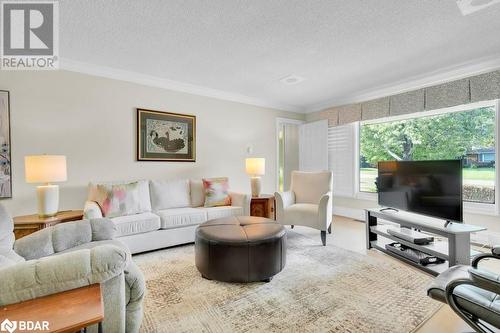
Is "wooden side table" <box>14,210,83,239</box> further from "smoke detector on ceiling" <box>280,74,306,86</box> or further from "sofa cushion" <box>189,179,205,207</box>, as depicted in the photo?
"smoke detector on ceiling" <box>280,74,306,86</box>

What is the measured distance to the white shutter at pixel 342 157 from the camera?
15.0 ft

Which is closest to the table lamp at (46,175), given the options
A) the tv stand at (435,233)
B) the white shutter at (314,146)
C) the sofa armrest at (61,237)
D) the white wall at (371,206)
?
the sofa armrest at (61,237)

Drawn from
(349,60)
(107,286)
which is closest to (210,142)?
(349,60)

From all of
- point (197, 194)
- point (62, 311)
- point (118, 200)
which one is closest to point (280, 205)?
point (197, 194)

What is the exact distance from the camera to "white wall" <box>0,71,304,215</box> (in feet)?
8.95

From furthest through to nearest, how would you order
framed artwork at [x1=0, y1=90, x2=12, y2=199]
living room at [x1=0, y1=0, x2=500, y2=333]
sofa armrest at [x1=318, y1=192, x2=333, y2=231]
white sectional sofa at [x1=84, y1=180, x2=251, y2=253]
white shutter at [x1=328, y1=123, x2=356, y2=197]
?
white shutter at [x1=328, y1=123, x2=356, y2=197]
sofa armrest at [x1=318, y1=192, x2=333, y2=231]
white sectional sofa at [x1=84, y1=180, x2=251, y2=253]
framed artwork at [x1=0, y1=90, x2=12, y2=199]
living room at [x1=0, y1=0, x2=500, y2=333]

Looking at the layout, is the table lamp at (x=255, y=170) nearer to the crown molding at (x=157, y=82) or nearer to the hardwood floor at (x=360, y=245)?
the hardwood floor at (x=360, y=245)

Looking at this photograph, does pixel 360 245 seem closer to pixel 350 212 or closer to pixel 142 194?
pixel 350 212

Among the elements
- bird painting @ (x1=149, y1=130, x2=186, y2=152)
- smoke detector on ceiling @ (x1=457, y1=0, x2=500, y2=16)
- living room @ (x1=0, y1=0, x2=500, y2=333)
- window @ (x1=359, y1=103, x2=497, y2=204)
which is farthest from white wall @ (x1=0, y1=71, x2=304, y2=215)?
smoke detector on ceiling @ (x1=457, y1=0, x2=500, y2=16)

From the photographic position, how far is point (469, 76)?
3.09 m

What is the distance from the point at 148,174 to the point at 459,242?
383 cm

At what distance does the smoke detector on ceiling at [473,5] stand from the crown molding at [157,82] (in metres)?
3.22

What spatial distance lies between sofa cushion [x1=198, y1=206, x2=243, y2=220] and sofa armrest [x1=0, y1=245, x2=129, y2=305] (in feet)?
7.13

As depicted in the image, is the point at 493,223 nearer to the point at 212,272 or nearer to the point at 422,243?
the point at 422,243
